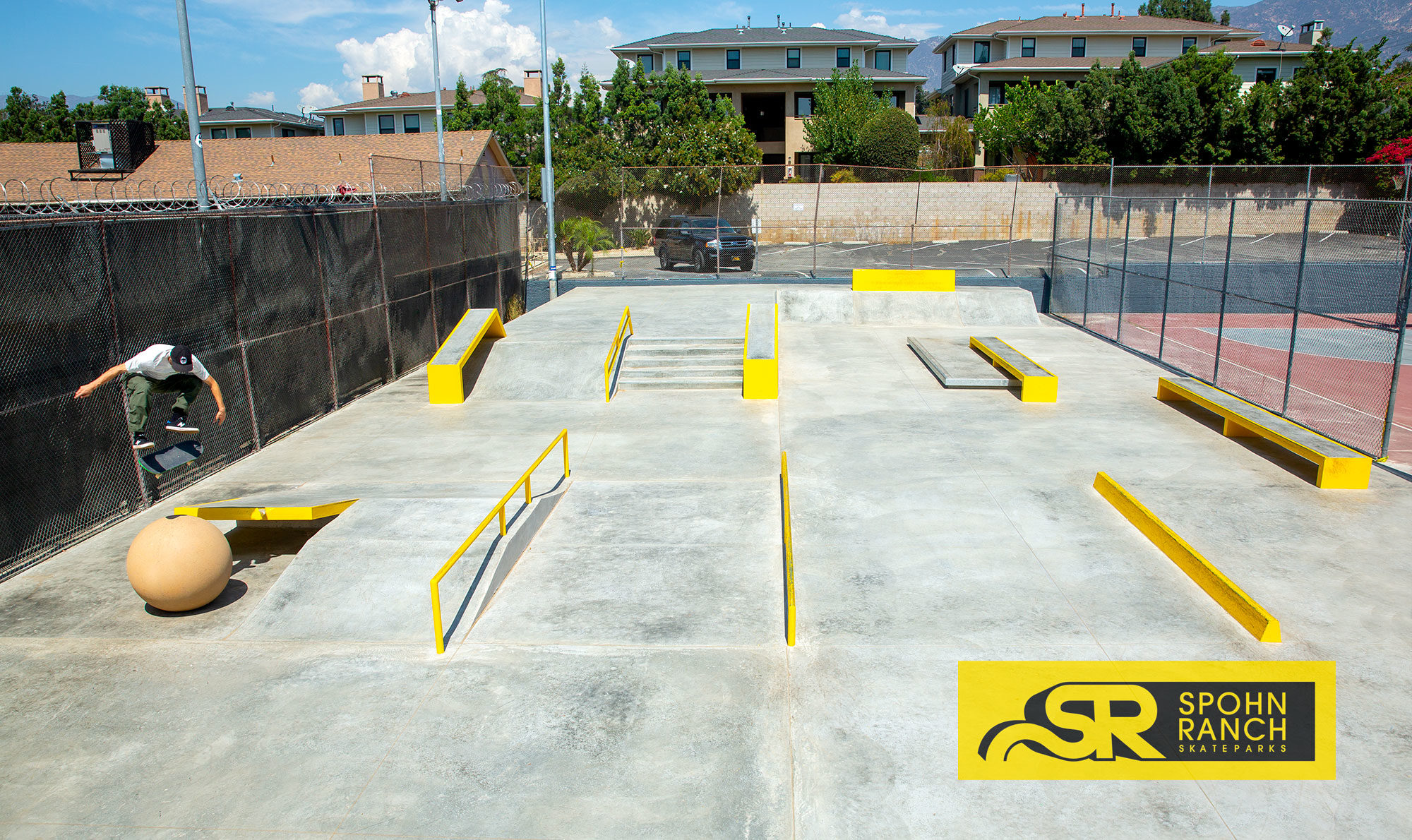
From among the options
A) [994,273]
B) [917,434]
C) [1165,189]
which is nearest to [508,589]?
[917,434]

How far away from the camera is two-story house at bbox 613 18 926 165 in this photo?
59.5 m

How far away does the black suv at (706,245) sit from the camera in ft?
99.8

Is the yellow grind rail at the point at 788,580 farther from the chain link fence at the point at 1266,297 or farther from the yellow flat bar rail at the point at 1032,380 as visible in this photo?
the chain link fence at the point at 1266,297

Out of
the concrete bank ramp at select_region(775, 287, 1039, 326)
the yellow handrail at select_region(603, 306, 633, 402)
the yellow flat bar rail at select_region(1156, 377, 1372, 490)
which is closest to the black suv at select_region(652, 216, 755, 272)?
the concrete bank ramp at select_region(775, 287, 1039, 326)

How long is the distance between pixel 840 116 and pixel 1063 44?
2433 centimetres

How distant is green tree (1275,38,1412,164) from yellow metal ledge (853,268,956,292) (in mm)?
31223

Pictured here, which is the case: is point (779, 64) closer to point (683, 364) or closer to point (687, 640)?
point (683, 364)

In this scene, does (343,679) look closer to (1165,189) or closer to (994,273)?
(994,273)

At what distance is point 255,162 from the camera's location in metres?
38.7

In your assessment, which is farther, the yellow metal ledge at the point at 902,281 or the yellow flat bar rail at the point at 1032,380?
the yellow metal ledge at the point at 902,281

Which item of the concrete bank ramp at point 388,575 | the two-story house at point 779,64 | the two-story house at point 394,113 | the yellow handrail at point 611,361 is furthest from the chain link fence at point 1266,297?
the two-story house at point 394,113

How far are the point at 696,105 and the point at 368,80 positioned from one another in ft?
125

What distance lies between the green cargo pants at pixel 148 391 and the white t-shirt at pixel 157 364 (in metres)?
0.09

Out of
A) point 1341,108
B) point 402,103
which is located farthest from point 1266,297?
point 402,103
